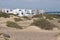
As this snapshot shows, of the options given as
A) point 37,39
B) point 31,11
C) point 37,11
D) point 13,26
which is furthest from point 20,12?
point 37,39

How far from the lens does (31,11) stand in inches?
6112

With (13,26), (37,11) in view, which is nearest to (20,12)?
(37,11)

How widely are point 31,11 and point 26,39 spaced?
13323cm

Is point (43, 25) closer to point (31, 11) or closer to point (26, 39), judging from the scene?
point (26, 39)

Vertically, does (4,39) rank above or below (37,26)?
above

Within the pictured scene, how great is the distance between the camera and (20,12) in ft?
452

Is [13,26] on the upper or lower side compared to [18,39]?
lower

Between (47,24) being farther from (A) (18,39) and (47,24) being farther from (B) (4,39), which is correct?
(B) (4,39)

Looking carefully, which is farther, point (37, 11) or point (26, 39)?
point (37, 11)

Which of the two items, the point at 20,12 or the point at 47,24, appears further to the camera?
the point at 20,12

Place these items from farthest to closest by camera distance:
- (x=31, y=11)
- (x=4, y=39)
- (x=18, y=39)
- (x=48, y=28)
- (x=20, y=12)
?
(x=31, y=11) → (x=20, y=12) → (x=48, y=28) → (x=18, y=39) → (x=4, y=39)

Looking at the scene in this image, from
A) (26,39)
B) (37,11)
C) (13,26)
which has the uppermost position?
(26,39)

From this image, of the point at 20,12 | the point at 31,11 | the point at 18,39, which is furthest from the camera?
the point at 31,11

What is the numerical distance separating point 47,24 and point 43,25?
37.0 inches
